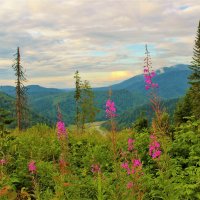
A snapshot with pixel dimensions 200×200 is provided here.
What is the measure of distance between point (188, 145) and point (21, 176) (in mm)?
4591

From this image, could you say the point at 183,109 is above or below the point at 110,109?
below

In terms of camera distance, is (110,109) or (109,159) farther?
(109,159)

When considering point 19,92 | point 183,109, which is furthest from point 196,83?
point 19,92

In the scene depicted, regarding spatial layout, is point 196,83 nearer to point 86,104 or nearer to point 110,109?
point 86,104

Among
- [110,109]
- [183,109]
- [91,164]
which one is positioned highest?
[110,109]

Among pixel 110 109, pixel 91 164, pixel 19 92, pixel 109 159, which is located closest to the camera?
pixel 110 109

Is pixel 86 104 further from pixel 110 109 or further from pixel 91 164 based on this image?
pixel 110 109

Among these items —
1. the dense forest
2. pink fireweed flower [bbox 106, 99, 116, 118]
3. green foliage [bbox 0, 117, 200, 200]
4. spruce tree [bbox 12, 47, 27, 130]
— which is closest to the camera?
pink fireweed flower [bbox 106, 99, 116, 118]

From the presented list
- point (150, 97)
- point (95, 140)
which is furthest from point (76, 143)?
point (150, 97)

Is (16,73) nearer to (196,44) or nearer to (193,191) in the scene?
(196,44)

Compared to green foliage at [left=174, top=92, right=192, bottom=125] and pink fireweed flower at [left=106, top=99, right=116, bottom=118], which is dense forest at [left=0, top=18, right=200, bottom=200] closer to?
pink fireweed flower at [left=106, top=99, right=116, bottom=118]

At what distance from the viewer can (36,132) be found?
592 inches

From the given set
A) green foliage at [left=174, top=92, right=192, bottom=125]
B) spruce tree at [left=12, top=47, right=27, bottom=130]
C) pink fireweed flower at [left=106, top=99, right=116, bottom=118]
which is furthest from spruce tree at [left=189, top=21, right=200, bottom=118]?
pink fireweed flower at [left=106, top=99, right=116, bottom=118]

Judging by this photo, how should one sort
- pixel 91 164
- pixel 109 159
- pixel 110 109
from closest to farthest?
pixel 110 109
pixel 91 164
pixel 109 159
